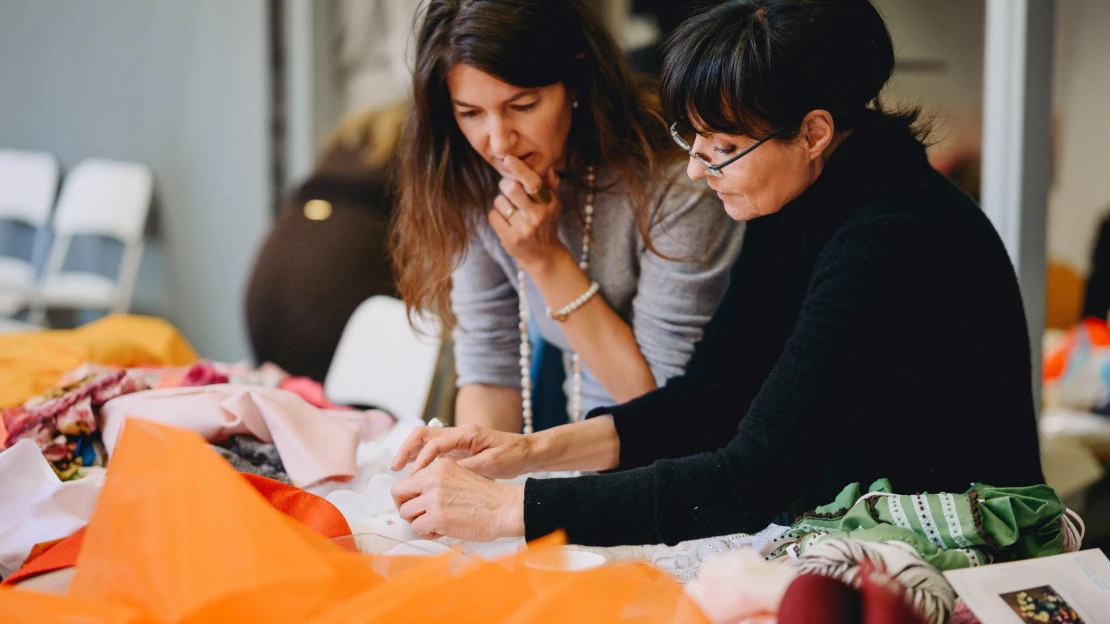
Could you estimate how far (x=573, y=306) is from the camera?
148 centimetres

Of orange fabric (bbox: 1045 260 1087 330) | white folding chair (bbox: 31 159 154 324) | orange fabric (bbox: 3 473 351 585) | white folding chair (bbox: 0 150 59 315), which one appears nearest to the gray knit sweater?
orange fabric (bbox: 3 473 351 585)

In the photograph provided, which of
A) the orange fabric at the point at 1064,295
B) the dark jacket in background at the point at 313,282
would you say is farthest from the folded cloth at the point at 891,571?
the dark jacket in background at the point at 313,282

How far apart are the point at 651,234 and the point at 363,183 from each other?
1.74m

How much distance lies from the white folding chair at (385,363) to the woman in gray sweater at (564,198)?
0.33 metres

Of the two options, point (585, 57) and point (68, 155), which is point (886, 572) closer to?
point (585, 57)

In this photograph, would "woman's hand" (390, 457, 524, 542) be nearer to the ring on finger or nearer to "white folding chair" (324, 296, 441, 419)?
the ring on finger

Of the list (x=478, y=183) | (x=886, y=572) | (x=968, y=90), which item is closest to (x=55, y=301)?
(x=478, y=183)

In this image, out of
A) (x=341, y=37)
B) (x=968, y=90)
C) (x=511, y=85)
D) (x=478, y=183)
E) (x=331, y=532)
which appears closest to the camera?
(x=331, y=532)

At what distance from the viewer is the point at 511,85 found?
4.26 feet

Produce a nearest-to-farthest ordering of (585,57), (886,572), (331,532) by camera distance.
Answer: (886,572) → (331,532) → (585,57)

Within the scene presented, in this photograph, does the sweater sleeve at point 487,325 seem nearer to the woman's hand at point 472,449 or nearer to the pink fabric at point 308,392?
the pink fabric at point 308,392

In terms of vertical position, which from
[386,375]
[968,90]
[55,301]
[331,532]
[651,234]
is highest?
[968,90]

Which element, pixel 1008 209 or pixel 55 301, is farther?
pixel 55 301

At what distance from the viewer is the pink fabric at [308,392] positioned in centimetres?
147
